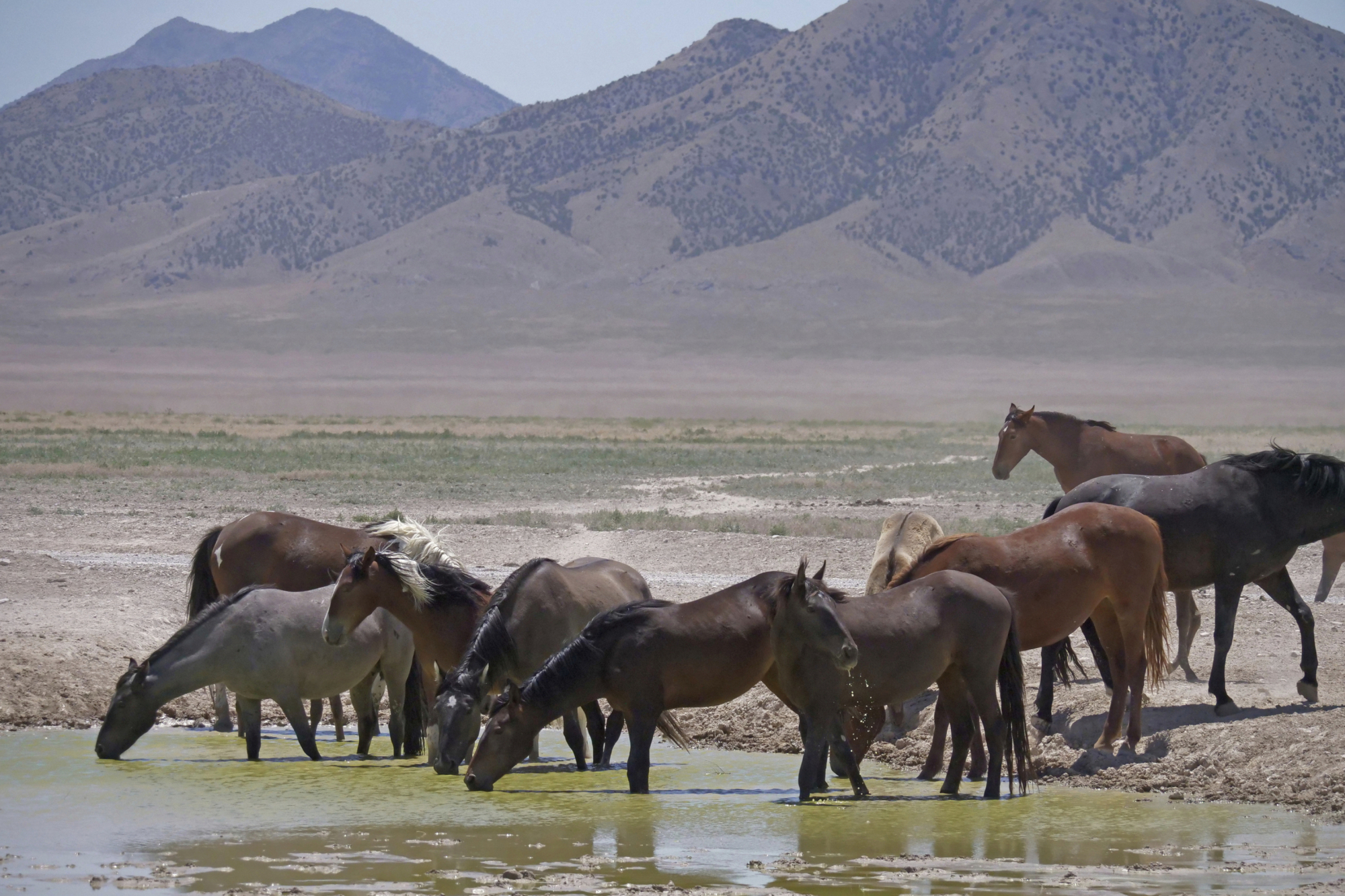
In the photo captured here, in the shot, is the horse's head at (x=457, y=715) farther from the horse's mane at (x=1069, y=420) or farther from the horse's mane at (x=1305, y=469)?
the horse's mane at (x=1069, y=420)

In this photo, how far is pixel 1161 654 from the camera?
10438mm

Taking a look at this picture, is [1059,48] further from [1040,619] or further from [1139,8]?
[1040,619]

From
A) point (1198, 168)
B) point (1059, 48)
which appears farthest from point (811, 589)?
point (1059, 48)

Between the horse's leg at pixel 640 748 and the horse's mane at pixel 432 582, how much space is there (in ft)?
5.00

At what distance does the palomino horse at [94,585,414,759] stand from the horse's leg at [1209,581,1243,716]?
215 inches

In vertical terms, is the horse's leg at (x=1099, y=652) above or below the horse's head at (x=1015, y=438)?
below

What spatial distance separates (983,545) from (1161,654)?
149cm

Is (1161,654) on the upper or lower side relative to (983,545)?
lower

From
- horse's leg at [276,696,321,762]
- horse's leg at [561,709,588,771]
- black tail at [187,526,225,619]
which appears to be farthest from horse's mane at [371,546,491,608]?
black tail at [187,526,225,619]

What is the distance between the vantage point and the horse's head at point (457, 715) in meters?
9.62

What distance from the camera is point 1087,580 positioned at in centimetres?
1001

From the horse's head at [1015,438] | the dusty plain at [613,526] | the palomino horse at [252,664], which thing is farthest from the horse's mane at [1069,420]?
the palomino horse at [252,664]

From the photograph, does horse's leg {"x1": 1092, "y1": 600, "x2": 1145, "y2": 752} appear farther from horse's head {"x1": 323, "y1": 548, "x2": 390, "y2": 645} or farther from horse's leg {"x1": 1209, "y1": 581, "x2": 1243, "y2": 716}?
horse's head {"x1": 323, "y1": 548, "x2": 390, "y2": 645}

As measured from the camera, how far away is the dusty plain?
1019cm
